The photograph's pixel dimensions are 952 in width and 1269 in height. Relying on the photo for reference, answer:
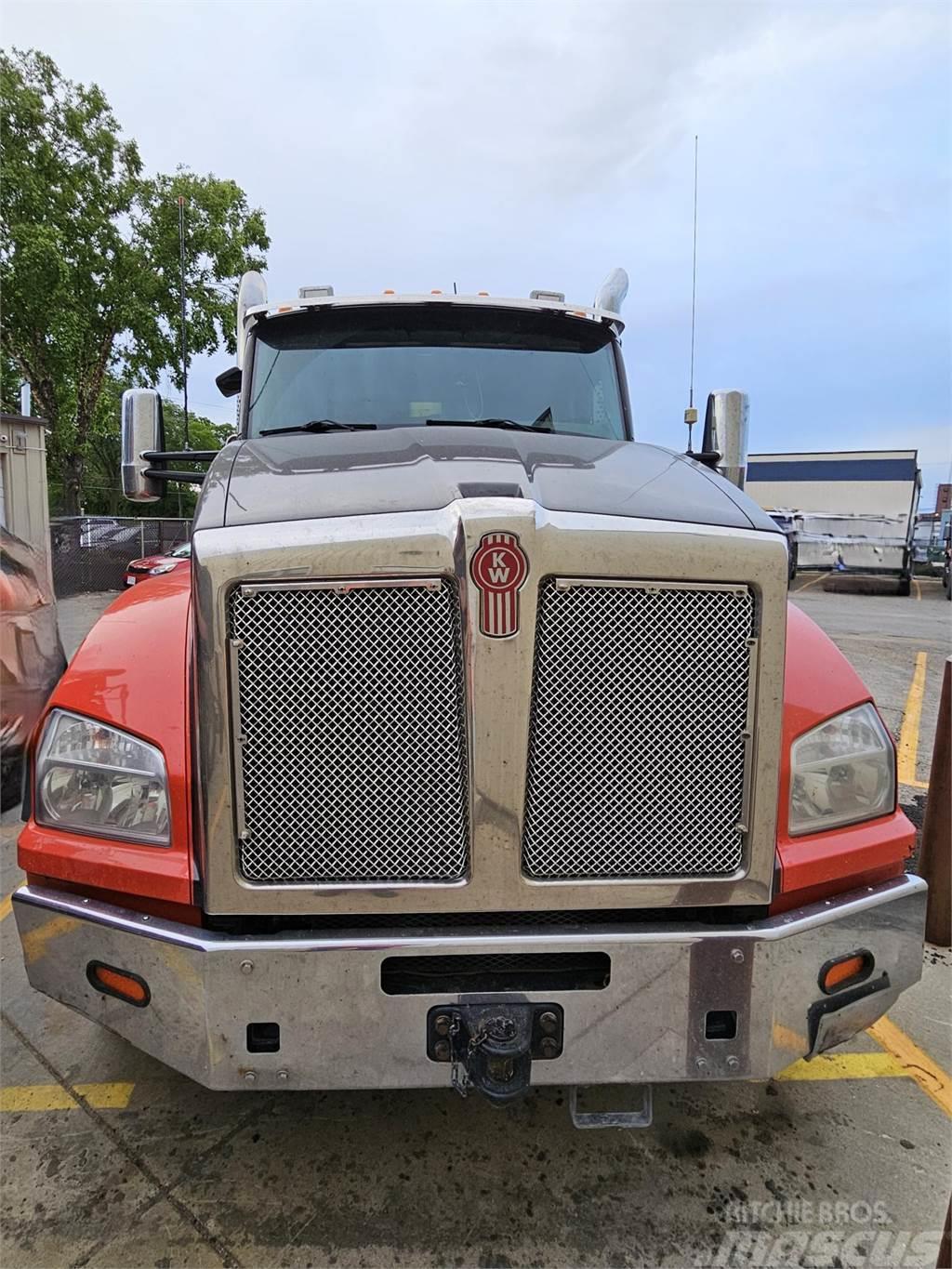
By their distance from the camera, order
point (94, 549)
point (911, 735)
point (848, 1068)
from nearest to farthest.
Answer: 1. point (848, 1068)
2. point (911, 735)
3. point (94, 549)

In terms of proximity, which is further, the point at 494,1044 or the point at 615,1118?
the point at 615,1118

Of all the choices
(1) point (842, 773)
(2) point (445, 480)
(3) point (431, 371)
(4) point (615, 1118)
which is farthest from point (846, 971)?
(3) point (431, 371)

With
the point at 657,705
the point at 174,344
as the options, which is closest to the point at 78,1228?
the point at 657,705

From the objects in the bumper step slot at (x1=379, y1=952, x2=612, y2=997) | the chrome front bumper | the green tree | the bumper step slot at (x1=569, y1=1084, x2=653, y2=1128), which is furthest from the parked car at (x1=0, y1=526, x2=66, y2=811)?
the green tree

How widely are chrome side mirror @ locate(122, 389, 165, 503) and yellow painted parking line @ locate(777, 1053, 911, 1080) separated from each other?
3478 mm

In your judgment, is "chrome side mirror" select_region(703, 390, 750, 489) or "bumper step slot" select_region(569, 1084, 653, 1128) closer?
"bumper step slot" select_region(569, 1084, 653, 1128)

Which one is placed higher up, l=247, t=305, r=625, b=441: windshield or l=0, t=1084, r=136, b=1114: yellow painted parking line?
l=247, t=305, r=625, b=441: windshield

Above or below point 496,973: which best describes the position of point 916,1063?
below

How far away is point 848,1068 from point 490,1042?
1.59 m

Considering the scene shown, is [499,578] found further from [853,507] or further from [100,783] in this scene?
[853,507]

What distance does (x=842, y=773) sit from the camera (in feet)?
6.72

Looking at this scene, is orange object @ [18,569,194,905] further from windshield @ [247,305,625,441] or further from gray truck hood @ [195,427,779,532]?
windshield @ [247,305,625,441]

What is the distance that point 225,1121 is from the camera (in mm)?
2357

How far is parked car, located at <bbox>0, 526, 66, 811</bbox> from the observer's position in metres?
4.50
